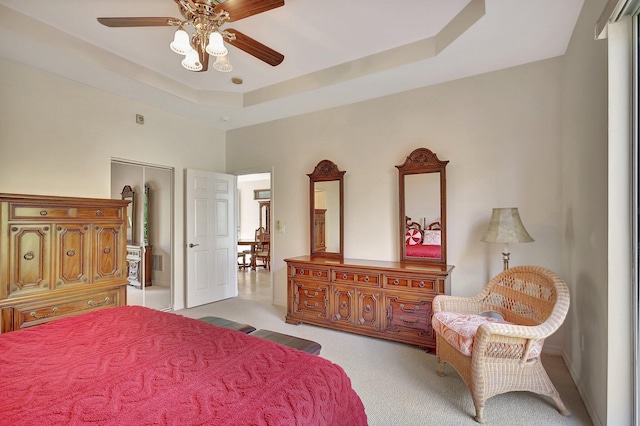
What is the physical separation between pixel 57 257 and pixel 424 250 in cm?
353

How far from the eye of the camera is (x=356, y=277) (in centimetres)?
347

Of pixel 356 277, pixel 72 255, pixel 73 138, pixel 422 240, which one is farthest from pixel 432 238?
pixel 73 138

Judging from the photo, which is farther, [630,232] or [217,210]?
[217,210]

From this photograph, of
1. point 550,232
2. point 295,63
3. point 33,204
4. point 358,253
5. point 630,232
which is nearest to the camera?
point 630,232

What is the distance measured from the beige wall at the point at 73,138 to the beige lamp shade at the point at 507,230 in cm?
395

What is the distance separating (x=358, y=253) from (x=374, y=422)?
2.15 m

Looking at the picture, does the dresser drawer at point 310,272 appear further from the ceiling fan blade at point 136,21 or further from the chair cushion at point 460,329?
the ceiling fan blade at point 136,21

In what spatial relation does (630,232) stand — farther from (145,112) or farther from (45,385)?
(145,112)

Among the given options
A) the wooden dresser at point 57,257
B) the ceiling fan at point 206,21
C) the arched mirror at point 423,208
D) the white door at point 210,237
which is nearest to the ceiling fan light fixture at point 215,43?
the ceiling fan at point 206,21

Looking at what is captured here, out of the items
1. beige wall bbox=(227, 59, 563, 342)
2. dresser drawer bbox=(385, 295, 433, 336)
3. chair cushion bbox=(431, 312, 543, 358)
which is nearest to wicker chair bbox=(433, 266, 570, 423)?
chair cushion bbox=(431, 312, 543, 358)

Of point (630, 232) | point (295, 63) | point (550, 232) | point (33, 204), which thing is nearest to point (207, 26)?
point (295, 63)

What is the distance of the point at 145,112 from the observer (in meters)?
4.14

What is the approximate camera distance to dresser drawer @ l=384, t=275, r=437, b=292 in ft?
10.0

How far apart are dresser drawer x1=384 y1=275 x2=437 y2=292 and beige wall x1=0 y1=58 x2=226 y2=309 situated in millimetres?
3013
